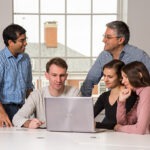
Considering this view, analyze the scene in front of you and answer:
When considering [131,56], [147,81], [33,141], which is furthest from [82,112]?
[131,56]

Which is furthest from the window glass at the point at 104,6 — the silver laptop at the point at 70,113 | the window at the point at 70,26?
the silver laptop at the point at 70,113

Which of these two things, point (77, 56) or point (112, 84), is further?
point (77, 56)

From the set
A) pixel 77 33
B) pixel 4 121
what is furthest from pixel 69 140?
pixel 77 33

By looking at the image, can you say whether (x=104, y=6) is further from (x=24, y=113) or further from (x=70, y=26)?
(x=24, y=113)

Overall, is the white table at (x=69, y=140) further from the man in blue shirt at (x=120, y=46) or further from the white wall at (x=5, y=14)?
the white wall at (x=5, y=14)

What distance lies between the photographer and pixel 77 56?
511 cm

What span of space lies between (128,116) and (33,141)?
0.88 metres

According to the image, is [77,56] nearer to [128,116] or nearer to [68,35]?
[68,35]

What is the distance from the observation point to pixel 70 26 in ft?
16.6

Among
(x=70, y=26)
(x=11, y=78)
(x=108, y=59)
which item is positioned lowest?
(x=11, y=78)

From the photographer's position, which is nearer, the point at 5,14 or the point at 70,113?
the point at 70,113

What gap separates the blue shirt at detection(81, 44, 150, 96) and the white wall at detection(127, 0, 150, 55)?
0.93m

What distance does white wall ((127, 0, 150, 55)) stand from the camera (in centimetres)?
479

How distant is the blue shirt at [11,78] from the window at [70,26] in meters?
1.15
